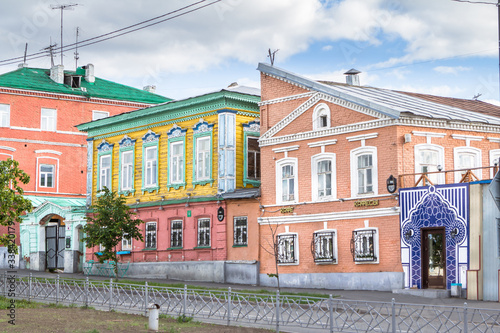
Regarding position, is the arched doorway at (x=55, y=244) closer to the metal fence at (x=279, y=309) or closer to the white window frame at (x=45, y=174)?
the white window frame at (x=45, y=174)

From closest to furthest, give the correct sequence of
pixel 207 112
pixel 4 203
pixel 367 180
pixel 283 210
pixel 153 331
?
1. pixel 153 331
2. pixel 4 203
3. pixel 367 180
4. pixel 283 210
5. pixel 207 112

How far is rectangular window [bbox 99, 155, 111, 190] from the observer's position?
1649 inches

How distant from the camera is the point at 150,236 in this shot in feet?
128

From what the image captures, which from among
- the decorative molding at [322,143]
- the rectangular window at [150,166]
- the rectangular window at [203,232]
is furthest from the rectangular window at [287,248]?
the rectangular window at [150,166]

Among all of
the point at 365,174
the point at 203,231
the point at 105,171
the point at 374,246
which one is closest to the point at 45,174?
the point at 105,171

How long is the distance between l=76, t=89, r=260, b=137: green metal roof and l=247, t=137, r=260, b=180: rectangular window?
145 centimetres

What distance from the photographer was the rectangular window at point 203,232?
35.8 meters

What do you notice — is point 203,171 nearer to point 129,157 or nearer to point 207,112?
point 207,112

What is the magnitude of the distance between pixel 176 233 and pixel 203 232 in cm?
197

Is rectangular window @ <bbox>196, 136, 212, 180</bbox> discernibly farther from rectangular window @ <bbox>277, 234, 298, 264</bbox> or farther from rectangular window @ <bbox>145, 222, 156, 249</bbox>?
rectangular window @ <bbox>277, 234, 298, 264</bbox>

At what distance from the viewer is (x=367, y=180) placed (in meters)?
29.5

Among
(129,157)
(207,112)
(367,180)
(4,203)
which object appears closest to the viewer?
(4,203)

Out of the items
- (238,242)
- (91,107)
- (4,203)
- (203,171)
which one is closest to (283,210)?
(238,242)

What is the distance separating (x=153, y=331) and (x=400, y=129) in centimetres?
1357
